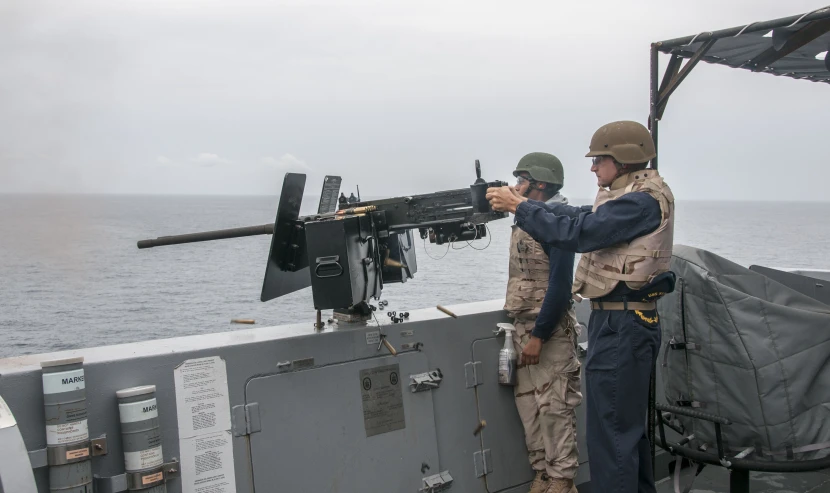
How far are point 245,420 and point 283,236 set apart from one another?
899 mm

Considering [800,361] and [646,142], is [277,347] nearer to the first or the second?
[646,142]

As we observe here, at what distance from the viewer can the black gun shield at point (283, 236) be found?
3.40 meters

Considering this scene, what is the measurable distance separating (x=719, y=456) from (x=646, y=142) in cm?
163

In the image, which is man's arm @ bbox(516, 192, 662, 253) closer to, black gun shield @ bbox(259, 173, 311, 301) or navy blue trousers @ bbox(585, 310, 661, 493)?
navy blue trousers @ bbox(585, 310, 661, 493)

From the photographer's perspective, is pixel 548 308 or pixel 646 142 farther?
pixel 548 308

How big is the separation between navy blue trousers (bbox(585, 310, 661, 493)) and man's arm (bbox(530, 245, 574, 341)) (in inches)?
15.1

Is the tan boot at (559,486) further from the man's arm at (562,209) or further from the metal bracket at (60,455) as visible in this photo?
the metal bracket at (60,455)

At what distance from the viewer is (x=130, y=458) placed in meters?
2.78

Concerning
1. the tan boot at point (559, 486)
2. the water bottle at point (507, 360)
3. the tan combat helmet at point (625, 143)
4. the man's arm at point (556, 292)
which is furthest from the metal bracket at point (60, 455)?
the tan combat helmet at point (625, 143)

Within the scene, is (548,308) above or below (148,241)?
below

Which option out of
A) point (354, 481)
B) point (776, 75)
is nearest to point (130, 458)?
point (354, 481)

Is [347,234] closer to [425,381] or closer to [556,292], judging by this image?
[425,381]

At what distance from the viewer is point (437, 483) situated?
3.69 metres

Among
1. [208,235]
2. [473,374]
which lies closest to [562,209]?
Result: [473,374]
